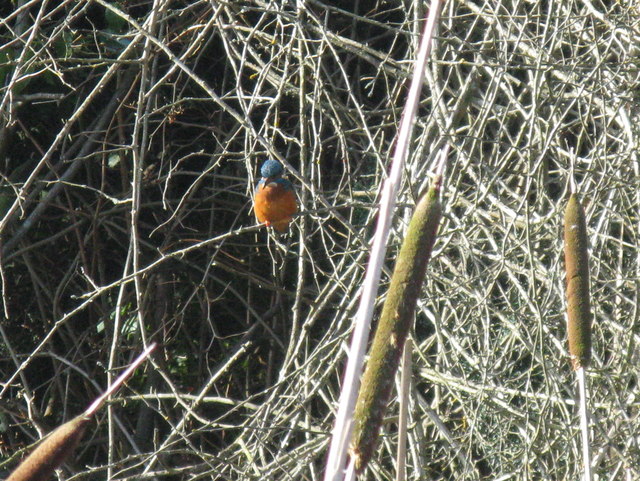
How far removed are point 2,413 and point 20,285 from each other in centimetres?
68

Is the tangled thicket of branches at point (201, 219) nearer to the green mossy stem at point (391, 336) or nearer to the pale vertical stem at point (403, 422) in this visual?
the pale vertical stem at point (403, 422)

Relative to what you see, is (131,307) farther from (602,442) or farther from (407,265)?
(407,265)

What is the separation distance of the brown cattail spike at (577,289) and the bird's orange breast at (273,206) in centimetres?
270

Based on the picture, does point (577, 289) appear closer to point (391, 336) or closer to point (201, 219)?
point (391, 336)

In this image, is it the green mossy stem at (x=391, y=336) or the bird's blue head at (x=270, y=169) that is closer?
the green mossy stem at (x=391, y=336)

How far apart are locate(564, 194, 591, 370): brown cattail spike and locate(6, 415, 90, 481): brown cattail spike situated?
553 millimetres

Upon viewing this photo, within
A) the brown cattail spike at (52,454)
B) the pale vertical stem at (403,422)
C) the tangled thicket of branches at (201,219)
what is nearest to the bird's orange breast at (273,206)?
the tangled thicket of branches at (201,219)

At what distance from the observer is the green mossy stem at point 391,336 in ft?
2.44

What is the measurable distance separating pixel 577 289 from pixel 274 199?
283cm

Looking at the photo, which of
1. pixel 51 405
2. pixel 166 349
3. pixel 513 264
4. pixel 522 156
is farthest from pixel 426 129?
pixel 51 405

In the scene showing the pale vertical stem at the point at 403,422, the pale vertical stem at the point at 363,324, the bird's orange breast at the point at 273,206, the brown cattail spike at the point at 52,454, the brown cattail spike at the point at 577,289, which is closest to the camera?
the brown cattail spike at the point at 52,454

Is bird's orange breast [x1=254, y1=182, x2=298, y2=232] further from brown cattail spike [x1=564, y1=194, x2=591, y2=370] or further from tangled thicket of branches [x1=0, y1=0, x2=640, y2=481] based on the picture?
brown cattail spike [x1=564, y1=194, x2=591, y2=370]

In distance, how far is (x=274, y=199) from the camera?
375 centimetres

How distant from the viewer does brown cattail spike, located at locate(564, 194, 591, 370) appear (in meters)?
0.94
